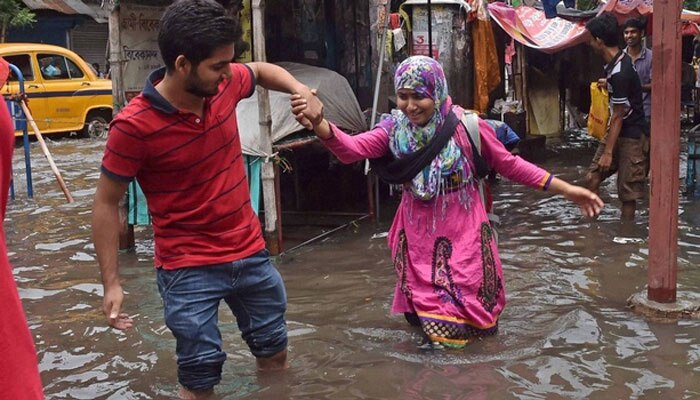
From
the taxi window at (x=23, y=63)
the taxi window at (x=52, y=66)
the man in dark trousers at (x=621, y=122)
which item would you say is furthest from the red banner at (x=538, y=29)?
the taxi window at (x=23, y=63)

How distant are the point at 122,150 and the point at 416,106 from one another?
1625mm

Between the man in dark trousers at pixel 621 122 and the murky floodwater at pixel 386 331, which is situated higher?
the man in dark trousers at pixel 621 122

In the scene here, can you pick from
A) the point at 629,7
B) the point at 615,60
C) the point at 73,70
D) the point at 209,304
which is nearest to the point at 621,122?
the point at 615,60

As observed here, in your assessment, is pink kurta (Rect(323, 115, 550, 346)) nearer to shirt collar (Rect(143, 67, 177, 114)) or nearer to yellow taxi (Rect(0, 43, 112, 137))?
shirt collar (Rect(143, 67, 177, 114))

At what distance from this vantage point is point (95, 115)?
55.3 feet

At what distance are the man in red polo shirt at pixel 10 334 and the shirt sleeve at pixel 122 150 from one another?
128cm

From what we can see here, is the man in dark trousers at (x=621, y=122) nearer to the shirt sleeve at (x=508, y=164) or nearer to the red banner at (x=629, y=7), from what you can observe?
the shirt sleeve at (x=508, y=164)

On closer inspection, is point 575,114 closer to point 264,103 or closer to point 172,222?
point 264,103

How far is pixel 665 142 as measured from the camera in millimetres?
4629

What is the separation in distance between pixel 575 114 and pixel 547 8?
5.58 m

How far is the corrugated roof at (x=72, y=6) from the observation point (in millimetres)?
20109

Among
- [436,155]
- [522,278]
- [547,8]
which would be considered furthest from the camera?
[547,8]

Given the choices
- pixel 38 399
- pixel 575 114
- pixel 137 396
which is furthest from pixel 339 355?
pixel 575 114

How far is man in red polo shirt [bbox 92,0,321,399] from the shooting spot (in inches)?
121
